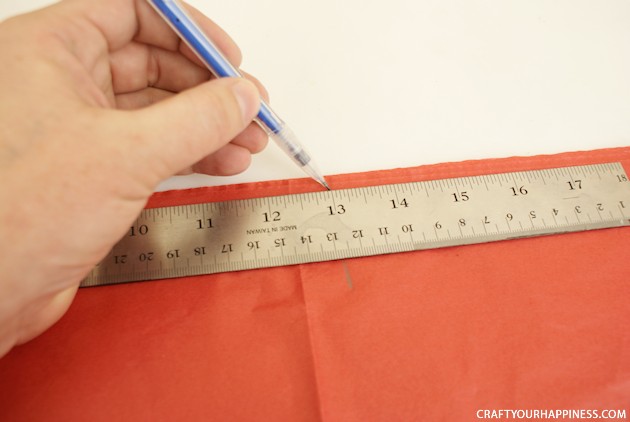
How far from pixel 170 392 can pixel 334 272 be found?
0.49 meters

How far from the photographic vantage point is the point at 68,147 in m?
0.66

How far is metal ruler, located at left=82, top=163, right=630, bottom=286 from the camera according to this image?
102 centimetres

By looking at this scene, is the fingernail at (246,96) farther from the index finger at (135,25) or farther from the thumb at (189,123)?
the index finger at (135,25)

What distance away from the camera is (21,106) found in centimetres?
67

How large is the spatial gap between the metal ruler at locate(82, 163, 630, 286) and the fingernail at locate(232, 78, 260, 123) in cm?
30

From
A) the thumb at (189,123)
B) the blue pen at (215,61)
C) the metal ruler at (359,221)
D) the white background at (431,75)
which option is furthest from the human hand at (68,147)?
the white background at (431,75)

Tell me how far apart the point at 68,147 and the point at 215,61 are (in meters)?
0.40

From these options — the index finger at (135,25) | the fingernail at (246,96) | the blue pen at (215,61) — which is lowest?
the fingernail at (246,96)

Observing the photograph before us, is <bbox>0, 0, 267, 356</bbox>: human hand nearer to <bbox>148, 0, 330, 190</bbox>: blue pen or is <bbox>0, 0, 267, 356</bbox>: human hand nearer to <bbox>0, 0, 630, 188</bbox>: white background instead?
<bbox>148, 0, 330, 190</bbox>: blue pen

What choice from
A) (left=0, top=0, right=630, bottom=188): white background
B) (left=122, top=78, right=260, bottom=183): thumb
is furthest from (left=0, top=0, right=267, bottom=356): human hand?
(left=0, top=0, right=630, bottom=188): white background

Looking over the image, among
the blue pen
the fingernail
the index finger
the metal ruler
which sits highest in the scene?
the index finger

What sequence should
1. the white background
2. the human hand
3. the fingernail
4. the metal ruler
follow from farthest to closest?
the white background < the metal ruler < the fingernail < the human hand

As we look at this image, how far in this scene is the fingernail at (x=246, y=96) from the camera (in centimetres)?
81

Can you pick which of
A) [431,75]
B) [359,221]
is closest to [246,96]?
[359,221]
